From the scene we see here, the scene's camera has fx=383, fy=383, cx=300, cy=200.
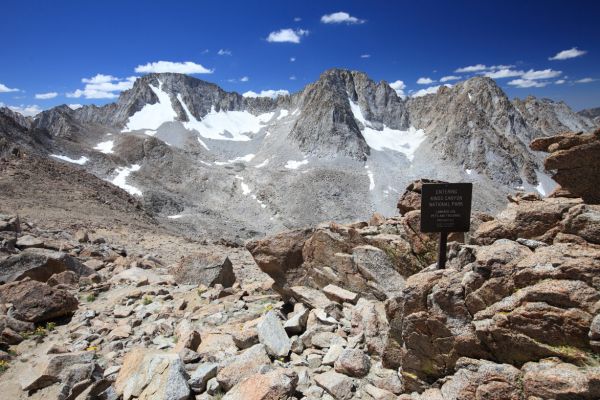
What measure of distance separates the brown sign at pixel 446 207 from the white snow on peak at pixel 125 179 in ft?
298

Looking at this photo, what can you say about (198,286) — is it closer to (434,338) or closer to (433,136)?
(434,338)

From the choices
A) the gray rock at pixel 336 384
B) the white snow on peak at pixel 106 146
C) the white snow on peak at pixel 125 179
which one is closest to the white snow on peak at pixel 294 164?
the white snow on peak at pixel 125 179

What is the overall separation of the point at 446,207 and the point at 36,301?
44.0ft

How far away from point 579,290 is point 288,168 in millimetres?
131317

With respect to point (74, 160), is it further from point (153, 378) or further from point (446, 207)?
point (446, 207)

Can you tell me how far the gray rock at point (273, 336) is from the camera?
9016 millimetres

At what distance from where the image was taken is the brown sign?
898cm

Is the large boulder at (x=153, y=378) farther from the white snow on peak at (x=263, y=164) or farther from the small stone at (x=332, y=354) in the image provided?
the white snow on peak at (x=263, y=164)

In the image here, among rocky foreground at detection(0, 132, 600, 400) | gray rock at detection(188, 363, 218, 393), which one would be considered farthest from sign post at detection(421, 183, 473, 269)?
gray rock at detection(188, 363, 218, 393)

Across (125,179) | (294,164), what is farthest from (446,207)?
(294,164)

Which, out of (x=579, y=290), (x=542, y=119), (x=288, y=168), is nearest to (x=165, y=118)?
(x=288, y=168)

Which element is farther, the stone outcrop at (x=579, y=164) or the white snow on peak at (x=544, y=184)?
the white snow on peak at (x=544, y=184)

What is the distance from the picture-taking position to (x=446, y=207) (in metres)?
9.12

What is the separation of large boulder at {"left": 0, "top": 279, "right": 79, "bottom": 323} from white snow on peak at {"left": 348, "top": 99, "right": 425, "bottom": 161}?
487ft
